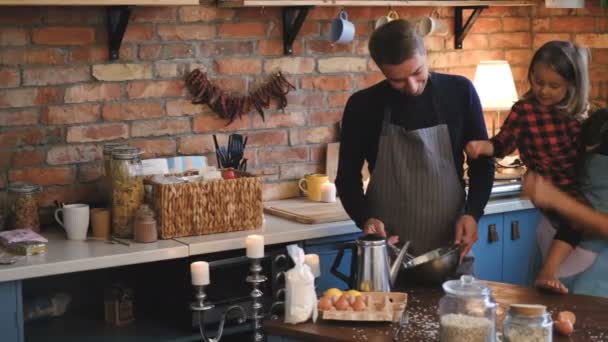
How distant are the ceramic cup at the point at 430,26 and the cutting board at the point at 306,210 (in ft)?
3.19

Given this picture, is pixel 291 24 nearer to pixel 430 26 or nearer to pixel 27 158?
pixel 430 26

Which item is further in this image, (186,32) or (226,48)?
(226,48)

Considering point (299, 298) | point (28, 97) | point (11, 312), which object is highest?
point (28, 97)

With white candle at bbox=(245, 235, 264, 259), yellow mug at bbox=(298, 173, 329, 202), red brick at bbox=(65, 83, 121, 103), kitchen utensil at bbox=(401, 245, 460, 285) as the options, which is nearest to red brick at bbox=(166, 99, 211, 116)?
red brick at bbox=(65, 83, 121, 103)

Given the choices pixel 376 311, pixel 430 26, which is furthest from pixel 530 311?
pixel 430 26

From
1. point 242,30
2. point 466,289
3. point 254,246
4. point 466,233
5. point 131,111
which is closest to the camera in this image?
point 466,289

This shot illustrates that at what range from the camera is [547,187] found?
3.00 meters

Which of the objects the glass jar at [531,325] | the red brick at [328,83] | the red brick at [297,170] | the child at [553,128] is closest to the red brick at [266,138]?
the red brick at [297,170]

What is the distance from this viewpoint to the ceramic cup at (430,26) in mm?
4473

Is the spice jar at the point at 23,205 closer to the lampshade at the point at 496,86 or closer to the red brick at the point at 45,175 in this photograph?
the red brick at the point at 45,175

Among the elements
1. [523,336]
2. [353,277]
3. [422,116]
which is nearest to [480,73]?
[422,116]

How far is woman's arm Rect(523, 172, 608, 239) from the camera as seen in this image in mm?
2918

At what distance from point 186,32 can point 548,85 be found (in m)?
1.58

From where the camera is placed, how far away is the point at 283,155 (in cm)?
427
